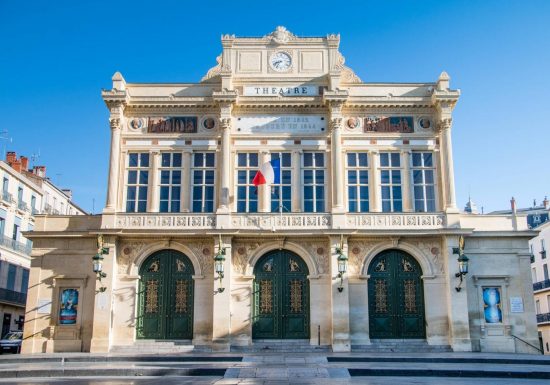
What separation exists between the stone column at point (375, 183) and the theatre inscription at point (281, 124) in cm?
264

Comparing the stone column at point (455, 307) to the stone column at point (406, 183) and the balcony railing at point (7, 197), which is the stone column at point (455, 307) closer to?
the stone column at point (406, 183)

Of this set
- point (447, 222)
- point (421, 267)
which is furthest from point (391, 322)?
point (447, 222)

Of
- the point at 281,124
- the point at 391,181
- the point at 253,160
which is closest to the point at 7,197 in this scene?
the point at 253,160

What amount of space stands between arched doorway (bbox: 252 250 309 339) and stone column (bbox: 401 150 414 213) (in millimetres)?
5378

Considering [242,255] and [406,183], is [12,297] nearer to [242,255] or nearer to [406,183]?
[242,255]

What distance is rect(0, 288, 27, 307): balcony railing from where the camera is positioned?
36.6 metres

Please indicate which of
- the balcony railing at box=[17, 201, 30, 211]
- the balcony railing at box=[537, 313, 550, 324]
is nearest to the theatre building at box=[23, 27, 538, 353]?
the balcony railing at box=[17, 201, 30, 211]

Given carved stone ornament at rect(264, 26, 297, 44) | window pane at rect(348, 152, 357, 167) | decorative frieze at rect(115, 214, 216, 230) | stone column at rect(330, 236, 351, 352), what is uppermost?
carved stone ornament at rect(264, 26, 297, 44)

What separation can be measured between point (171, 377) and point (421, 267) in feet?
43.3

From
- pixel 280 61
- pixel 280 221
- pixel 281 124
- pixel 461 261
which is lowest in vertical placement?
pixel 461 261

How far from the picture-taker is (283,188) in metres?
28.0

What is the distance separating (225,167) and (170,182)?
269cm

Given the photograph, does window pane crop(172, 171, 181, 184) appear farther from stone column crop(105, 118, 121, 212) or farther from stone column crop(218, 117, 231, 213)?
stone column crop(105, 118, 121, 212)

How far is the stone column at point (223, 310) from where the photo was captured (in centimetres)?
2517
